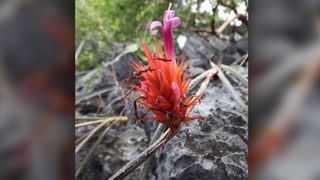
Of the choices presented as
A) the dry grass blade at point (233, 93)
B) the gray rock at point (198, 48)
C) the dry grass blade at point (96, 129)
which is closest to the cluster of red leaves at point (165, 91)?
the dry grass blade at point (233, 93)

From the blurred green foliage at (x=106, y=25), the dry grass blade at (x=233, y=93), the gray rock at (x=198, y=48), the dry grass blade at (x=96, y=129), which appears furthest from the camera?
the blurred green foliage at (x=106, y=25)

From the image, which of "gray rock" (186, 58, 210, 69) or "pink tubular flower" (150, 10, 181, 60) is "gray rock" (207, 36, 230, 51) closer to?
"gray rock" (186, 58, 210, 69)

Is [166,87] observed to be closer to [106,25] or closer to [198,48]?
[198,48]

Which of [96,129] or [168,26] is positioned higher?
[168,26]

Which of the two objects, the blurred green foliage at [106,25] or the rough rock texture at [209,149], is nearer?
the rough rock texture at [209,149]

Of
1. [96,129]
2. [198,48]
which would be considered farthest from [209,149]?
[198,48]

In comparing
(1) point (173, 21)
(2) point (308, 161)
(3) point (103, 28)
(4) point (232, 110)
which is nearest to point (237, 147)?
(4) point (232, 110)

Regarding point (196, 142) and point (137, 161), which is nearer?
point (137, 161)

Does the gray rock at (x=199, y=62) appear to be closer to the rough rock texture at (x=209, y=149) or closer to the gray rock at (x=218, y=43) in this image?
the gray rock at (x=218, y=43)
